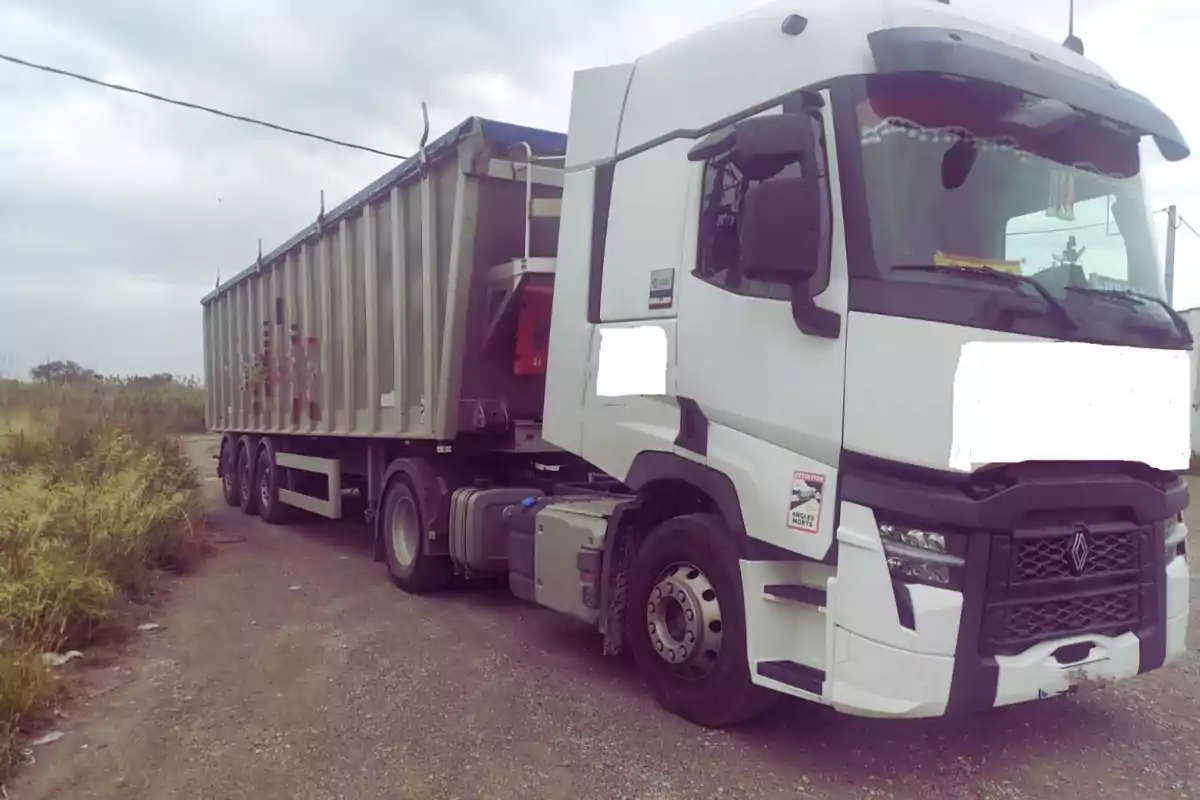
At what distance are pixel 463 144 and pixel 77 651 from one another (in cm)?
399

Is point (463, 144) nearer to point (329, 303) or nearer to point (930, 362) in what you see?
point (329, 303)

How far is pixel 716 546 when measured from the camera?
4.08 m

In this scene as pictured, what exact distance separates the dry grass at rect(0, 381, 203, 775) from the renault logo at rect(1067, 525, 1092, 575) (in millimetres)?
4306

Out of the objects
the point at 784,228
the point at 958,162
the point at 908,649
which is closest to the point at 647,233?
the point at 784,228

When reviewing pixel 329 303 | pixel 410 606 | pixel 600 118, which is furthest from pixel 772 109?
pixel 329 303

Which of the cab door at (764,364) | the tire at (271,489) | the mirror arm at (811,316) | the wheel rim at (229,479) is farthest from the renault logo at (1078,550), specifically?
the wheel rim at (229,479)

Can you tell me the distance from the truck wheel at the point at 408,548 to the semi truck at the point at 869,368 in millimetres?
2036

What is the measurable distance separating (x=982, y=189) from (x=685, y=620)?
2185 millimetres

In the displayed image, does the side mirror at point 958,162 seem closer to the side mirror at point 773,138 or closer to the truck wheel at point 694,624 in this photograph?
the side mirror at point 773,138

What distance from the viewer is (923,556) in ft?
11.0

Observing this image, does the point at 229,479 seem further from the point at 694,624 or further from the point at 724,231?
the point at 724,231

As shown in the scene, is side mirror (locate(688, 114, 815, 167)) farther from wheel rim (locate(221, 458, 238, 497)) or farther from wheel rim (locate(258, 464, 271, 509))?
wheel rim (locate(221, 458, 238, 497))

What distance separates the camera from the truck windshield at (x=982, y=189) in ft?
11.6

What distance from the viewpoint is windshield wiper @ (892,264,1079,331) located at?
134 inches
